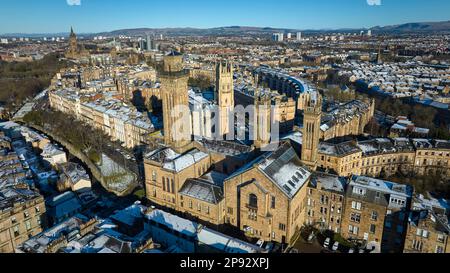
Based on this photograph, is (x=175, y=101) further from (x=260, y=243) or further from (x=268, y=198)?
(x=260, y=243)

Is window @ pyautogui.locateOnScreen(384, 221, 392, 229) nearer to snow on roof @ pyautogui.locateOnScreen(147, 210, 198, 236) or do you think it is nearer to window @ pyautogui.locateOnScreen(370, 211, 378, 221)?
window @ pyautogui.locateOnScreen(370, 211, 378, 221)

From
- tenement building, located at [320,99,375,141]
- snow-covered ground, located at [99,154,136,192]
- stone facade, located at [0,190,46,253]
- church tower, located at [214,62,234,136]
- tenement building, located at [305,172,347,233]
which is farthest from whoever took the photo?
tenement building, located at [320,99,375,141]

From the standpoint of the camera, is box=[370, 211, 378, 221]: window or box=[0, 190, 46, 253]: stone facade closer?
box=[370, 211, 378, 221]: window

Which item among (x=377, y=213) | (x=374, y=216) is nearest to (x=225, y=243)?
(x=374, y=216)

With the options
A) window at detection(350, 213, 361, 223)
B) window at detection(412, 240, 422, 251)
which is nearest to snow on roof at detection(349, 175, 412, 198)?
window at detection(350, 213, 361, 223)

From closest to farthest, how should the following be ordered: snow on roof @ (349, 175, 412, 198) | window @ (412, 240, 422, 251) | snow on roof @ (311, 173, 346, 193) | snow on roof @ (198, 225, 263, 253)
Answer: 1. snow on roof @ (198, 225, 263, 253)
2. window @ (412, 240, 422, 251)
3. snow on roof @ (349, 175, 412, 198)
4. snow on roof @ (311, 173, 346, 193)

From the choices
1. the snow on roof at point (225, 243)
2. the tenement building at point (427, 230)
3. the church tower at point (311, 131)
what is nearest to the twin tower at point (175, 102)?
the church tower at point (311, 131)

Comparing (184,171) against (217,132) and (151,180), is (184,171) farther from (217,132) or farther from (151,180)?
(217,132)

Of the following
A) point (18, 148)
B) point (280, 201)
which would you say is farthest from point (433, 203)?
point (18, 148)

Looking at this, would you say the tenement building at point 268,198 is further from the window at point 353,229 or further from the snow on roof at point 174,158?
the snow on roof at point 174,158
